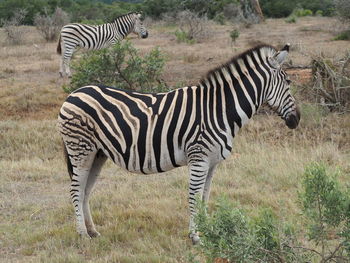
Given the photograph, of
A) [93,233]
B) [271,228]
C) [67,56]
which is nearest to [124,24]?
[67,56]

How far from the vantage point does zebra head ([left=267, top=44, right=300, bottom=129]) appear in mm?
5453

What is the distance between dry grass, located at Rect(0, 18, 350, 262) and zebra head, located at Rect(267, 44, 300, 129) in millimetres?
896

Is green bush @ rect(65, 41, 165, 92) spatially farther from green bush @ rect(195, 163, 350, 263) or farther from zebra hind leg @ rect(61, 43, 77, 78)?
green bush @ rect(195, 163, 350, 263)

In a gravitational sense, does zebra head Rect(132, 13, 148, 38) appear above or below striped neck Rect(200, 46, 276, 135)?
below

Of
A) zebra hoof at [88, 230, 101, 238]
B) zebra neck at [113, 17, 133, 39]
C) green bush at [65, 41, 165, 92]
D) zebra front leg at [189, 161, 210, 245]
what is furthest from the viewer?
zebra neck at [113, 17, 133, 39]

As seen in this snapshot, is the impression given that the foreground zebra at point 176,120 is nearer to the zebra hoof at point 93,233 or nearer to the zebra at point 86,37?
the zebra hoof at point 93,233

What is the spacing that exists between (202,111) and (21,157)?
4.46 m

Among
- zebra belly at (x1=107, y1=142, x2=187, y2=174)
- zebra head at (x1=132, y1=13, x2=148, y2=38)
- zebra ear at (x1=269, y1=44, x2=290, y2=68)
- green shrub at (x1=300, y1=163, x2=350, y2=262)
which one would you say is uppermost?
zebra ear at (x1=269, y1=44, x2=290, y2=68)

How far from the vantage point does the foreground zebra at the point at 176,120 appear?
5.23 meters

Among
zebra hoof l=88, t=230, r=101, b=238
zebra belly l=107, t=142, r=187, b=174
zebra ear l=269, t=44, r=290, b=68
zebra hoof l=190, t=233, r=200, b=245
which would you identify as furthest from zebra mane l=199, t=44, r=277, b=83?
zebra hoof l=88, t=230, r=101, b=238

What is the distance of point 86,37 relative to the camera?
16.7m

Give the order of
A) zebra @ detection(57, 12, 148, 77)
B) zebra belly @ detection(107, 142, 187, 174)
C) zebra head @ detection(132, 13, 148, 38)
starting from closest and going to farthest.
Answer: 1. zebra belly @ detection(107, 142, 187, 174)
2. zebra @ detection(57, 12, 148, 77)
3. zebra head @ detection(132, 13, 148, 38)

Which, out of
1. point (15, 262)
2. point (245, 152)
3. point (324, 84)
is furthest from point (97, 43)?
point (15, 262)

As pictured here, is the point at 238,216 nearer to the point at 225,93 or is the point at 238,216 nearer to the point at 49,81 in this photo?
the point at 225,93
